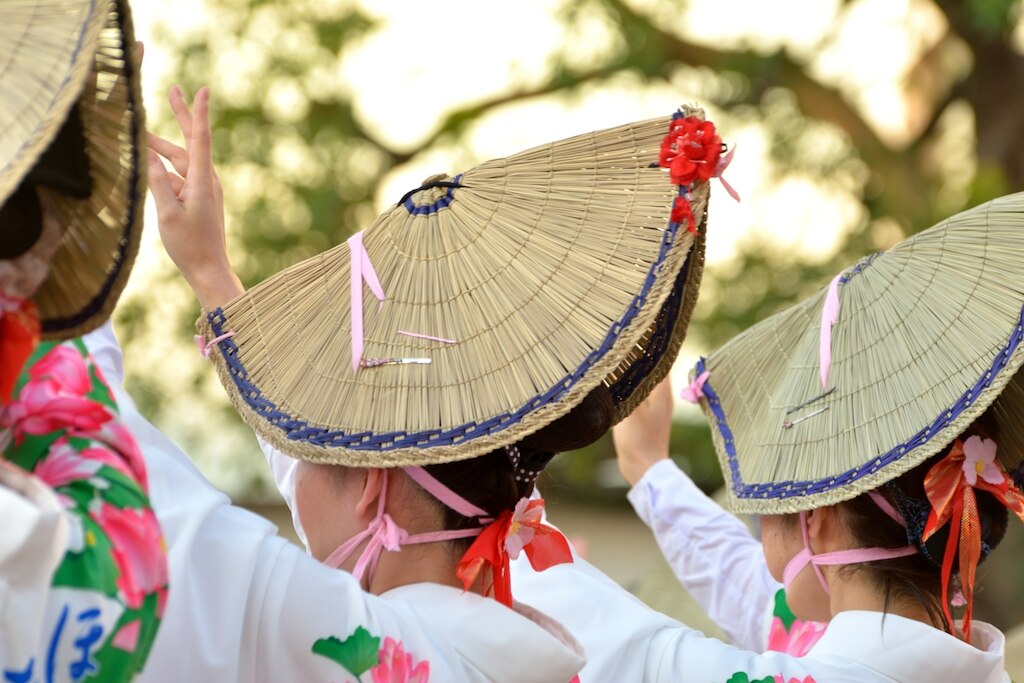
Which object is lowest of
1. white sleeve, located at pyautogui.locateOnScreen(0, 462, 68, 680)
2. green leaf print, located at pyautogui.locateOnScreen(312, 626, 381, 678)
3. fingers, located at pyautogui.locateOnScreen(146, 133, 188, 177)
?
white sleeve, located at pyautogui.locateOnScreen(0, 462, 68, 680)

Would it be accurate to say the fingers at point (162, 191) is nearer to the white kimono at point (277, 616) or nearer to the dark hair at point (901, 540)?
the white kimono at point (277, 616)

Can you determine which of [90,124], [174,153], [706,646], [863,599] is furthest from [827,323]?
[90,124]

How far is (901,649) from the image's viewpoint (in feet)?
6.88

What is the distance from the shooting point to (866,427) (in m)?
2.13

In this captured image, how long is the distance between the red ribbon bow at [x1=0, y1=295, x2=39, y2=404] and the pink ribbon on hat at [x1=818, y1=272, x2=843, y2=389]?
1.40 meters

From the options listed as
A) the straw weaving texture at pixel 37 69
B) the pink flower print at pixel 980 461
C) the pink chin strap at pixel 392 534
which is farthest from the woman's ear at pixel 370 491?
the pink flower print at pixel 980 461

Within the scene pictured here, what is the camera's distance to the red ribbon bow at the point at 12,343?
1225mm

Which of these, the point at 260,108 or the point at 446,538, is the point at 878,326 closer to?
the point at 446,538

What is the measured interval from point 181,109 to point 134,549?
916 millimetres

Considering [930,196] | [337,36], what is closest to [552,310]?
[930,196]

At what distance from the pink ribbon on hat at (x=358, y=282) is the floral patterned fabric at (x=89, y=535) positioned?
46cm

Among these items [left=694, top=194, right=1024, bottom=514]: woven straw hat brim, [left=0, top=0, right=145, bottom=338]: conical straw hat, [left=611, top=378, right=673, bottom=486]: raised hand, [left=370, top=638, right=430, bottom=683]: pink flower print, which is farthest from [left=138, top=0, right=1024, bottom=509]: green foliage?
[left=0, top=0, right=145, bottom=338]: conical straw hat

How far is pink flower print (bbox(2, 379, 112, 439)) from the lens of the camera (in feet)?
4.09

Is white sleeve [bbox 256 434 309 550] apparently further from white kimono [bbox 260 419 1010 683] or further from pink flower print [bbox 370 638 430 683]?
pink flower print [bbox 370 638 430 683]
